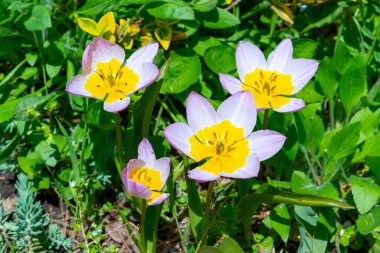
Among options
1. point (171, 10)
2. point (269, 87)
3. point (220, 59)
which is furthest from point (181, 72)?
point (269, 87)

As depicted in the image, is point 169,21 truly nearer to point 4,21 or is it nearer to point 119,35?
point 119,35

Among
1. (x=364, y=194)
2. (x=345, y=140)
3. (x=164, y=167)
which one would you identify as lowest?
(x=364, y=194)

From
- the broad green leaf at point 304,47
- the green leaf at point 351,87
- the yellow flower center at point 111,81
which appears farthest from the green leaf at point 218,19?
the yellow flower center at point 111,81

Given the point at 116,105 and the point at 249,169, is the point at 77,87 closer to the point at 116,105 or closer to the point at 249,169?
the point at 116,105

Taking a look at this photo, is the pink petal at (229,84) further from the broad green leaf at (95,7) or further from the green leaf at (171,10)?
the broad green leaf at (95,7)

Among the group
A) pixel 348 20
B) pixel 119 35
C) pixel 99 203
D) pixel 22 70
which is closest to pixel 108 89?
pixel 119 35
